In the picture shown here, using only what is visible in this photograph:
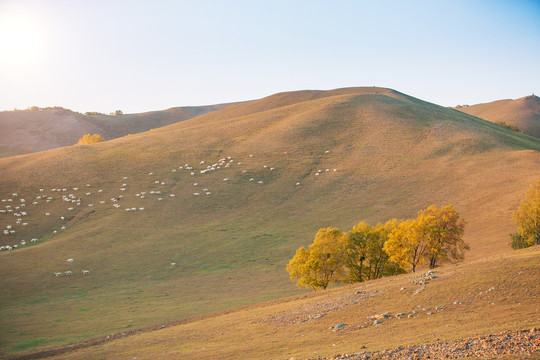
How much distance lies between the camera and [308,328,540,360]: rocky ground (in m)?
13.9

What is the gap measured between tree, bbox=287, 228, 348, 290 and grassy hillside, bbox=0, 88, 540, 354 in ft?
12.4

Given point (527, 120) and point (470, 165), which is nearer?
point (470, 165)

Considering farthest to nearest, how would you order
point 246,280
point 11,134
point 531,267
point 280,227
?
point 11,134 < point 280,227 < point 246,280 < point 531,267

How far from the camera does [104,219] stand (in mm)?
66688

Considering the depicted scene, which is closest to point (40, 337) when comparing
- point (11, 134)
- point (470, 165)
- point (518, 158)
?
point (470, 165)

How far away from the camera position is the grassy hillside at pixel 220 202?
44.3 metres

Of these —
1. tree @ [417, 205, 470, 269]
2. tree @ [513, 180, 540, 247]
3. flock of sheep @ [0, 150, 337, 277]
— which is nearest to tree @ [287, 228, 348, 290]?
tree @ [417, 205, 470, 269]

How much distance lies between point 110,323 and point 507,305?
29.4 metres

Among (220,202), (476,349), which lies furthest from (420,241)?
(220,202)

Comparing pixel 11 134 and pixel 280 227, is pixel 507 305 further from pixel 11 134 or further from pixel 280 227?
pixel 11 134

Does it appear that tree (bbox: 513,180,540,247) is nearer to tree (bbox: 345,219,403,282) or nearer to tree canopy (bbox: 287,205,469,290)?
tree canopy (bbox: 287,205,469,290)

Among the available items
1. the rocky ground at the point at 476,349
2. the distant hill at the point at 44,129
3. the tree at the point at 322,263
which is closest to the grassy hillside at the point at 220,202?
the tree at the point at 322,263

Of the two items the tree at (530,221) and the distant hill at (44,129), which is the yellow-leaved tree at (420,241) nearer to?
the tree at (530,221)

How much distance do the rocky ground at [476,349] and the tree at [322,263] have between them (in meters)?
22.8
